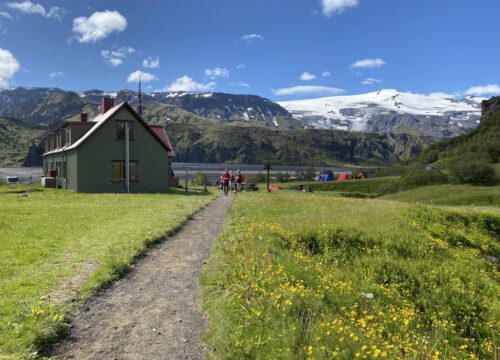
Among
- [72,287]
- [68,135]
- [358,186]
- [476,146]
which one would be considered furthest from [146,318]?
[476,146]

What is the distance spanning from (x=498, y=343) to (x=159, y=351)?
9686mm

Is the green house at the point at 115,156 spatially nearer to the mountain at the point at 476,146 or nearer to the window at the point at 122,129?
the window at the point at 122,129

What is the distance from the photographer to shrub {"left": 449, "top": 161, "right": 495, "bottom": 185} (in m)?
94.5

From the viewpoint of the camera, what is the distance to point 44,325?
24.4 ft

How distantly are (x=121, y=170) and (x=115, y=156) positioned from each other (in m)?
1.68

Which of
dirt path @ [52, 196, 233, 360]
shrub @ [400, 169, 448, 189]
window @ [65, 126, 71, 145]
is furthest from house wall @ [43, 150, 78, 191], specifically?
shrub @ [400, 169, 448, 189]

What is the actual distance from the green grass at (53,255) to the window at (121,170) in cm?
1947

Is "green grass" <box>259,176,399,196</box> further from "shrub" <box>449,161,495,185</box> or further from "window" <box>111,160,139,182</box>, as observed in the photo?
"window" <box>111,160,139,182</box>

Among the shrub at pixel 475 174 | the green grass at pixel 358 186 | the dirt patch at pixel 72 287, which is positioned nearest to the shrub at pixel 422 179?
the green grass at pixel 358 186

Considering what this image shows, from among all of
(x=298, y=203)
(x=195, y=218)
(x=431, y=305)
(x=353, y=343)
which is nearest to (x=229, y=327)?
(x=353, y=343)

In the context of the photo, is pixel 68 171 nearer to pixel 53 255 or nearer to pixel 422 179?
pixel 53 255

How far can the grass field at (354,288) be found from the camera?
Result: 742 centimetres

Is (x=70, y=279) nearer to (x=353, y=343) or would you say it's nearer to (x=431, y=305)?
(x=353, y=343)

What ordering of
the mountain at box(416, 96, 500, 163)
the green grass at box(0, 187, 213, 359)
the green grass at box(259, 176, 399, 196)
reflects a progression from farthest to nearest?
the mountain at box(416, 96, 500, 163) → the green grass at box(259, 176, 399, 196) → the green grass at box(0, 187, 213, 359)
